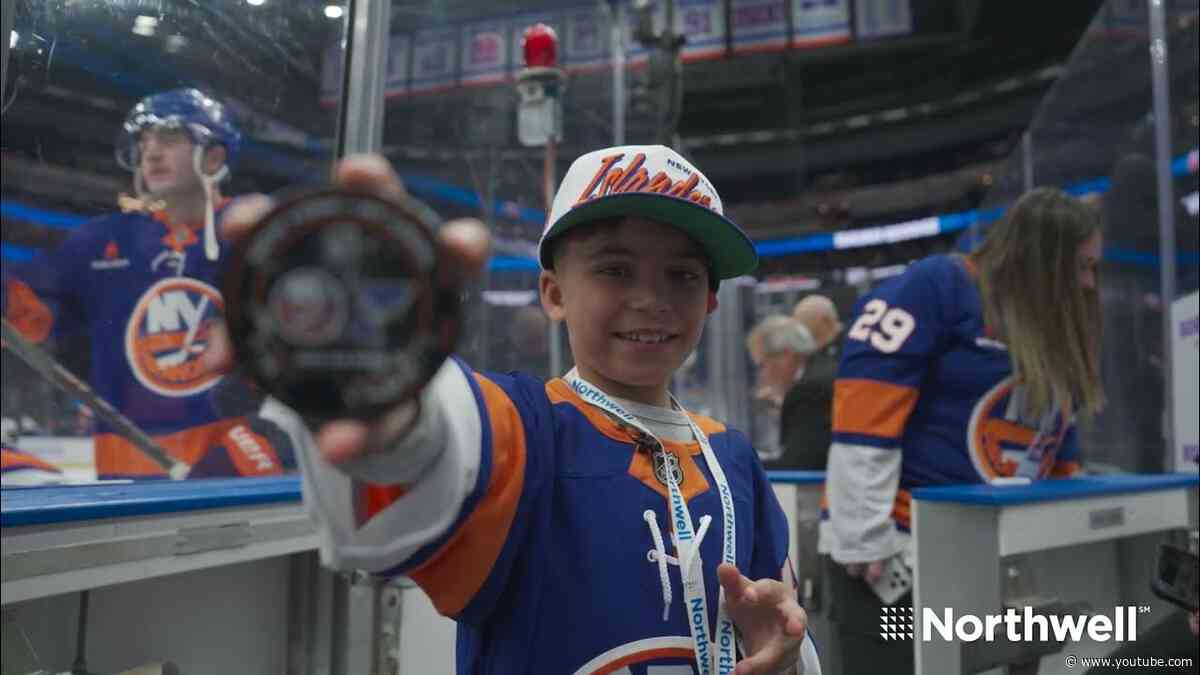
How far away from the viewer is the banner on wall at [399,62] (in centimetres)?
268

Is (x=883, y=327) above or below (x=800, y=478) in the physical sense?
above

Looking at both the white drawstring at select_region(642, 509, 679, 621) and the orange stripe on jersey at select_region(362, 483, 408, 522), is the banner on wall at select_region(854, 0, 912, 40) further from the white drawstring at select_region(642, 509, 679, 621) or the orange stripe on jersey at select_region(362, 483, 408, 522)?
the orange stripe on jersey at select_region(362, 483, 408, 522)

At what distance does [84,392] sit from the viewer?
1.70m

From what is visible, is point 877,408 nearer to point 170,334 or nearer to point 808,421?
point 808,421

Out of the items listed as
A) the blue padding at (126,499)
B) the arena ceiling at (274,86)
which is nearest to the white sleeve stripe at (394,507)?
the blue padding at (126,499)

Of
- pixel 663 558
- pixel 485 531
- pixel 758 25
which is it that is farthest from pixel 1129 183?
pixel 758 25

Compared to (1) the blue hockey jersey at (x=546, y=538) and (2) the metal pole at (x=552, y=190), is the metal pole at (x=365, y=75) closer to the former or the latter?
(1) the blue hockey jersey at (x=546, y=538)

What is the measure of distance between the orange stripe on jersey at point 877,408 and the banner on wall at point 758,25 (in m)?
5.44

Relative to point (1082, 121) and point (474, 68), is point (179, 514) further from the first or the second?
point (1082, 121)

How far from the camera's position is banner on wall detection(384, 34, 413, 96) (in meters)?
2.68

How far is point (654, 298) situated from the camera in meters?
0.73

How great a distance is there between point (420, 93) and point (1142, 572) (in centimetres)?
260

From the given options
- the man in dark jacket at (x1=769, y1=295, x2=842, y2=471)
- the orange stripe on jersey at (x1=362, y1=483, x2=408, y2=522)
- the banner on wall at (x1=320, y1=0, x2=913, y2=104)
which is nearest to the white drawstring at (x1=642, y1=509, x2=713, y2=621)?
the orange stripe on jersey at (x1=362, y1=483, x2=408, y2=522)

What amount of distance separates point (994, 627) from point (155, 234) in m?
1.66
